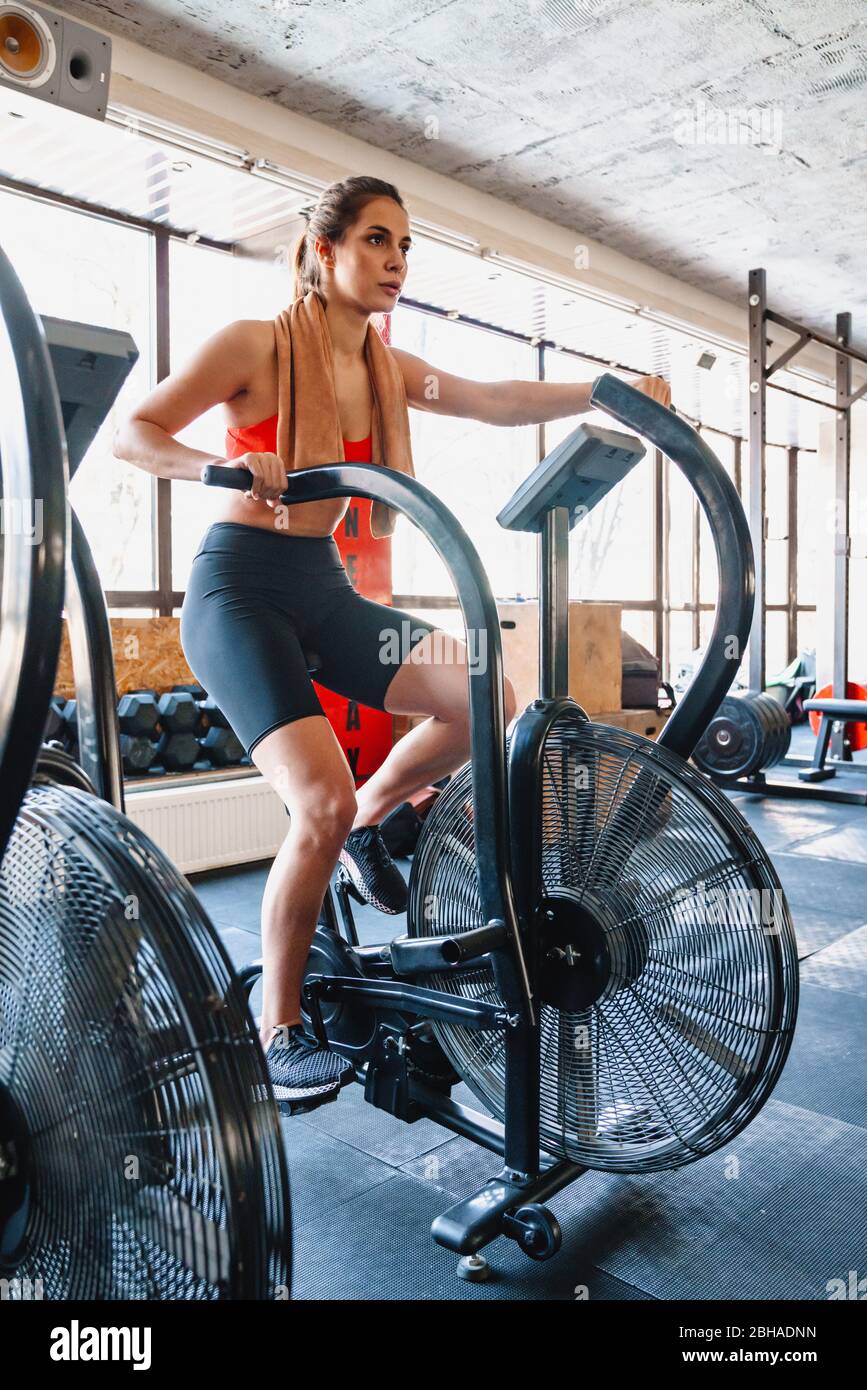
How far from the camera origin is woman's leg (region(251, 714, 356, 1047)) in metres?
1.66

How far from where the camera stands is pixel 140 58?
3891 mm

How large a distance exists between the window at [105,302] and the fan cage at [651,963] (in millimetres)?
3616

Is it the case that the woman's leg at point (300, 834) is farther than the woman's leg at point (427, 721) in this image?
No

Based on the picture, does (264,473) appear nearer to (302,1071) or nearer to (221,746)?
(302,1071)

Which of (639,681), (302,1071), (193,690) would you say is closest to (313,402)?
(302,1071)

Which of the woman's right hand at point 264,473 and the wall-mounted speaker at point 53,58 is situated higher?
the wall-mounted speaker at point 53,58

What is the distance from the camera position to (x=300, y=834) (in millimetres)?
1694

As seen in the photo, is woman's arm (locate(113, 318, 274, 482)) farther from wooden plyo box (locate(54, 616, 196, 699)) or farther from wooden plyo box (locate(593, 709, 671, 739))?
wooden plyo box (locate(593, 709, 671, 739))

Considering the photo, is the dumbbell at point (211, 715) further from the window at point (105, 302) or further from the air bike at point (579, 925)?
the air bike at point (579, 925)

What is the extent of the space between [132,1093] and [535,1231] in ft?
2.58

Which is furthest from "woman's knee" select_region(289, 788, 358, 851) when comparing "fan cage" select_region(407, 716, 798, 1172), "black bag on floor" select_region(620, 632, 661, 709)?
"black bag on floor" select_region(620, 632, 661, 709)

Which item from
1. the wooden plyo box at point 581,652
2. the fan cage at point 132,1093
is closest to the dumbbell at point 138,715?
the wooden plyo box at point 581,652

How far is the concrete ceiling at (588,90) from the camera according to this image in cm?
378
